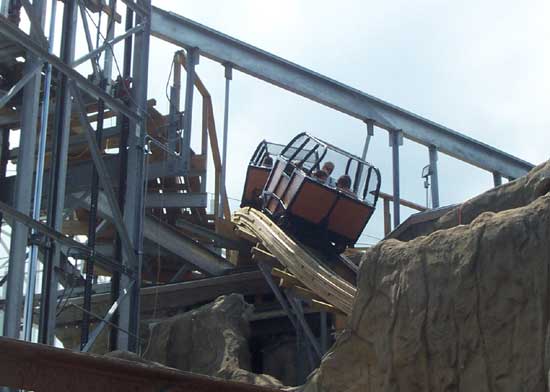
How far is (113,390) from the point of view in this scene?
7910mm

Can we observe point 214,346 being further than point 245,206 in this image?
No

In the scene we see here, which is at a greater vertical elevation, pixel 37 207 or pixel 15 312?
pixel 37 207

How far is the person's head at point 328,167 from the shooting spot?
696 inches

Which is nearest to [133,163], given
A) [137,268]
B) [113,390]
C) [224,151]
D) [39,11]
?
[137,268]

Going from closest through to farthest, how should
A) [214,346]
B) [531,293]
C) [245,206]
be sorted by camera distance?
1. [531,293]
2. [214,346]
3. [245,206]

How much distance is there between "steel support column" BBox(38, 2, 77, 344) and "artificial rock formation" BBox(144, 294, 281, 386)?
→ 12.5 feet

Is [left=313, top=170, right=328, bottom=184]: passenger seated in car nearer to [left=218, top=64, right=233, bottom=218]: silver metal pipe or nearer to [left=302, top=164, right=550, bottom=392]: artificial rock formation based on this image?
[left=218, top=64, right=233, bottom=218]: silver metal pipe

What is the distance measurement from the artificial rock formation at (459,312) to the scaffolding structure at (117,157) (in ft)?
12.0

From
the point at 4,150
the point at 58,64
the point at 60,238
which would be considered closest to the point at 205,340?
the point at 4,150

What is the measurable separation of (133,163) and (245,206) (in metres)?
4.95

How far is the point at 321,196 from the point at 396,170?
19.7 feet

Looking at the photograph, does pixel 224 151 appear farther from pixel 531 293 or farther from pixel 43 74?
pixel 531 293

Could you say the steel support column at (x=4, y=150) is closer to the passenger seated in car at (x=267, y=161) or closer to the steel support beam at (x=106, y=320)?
the steel support beam at (x=106, y=320)

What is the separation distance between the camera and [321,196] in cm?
1719
